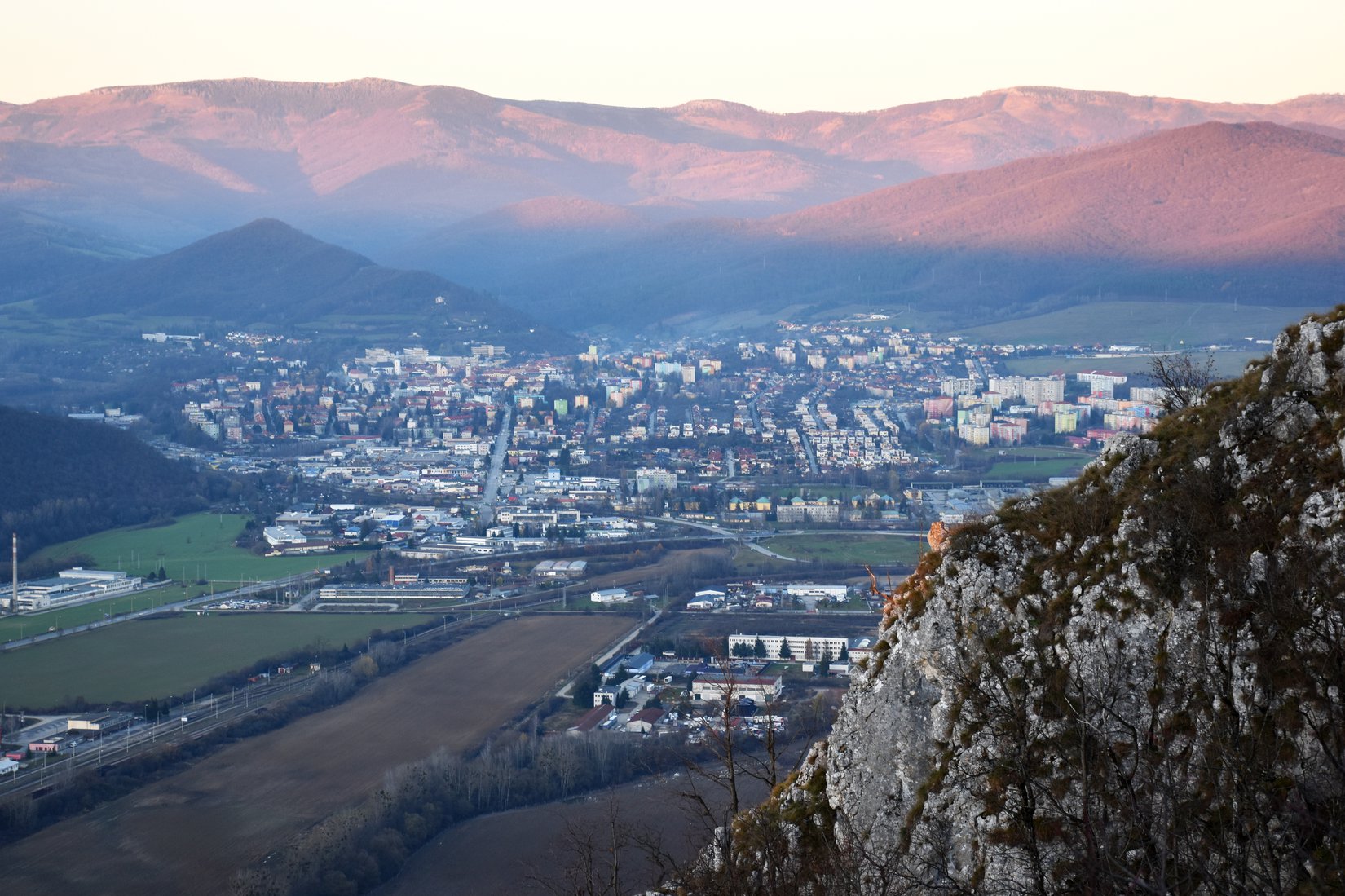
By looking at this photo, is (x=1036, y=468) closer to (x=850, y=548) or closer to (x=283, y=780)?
(x=850, y=548)

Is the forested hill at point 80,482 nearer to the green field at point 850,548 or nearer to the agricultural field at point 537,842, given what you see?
the green field at point 850,548

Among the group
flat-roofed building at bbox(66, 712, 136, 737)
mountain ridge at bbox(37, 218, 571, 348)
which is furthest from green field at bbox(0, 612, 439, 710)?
mountain ridge at bbox(37, 218, 571, 348)

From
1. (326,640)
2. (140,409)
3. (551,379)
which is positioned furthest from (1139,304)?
(326,640)

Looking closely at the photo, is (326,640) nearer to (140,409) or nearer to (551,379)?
(140,409)

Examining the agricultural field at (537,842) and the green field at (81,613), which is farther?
the green field at (81,613)

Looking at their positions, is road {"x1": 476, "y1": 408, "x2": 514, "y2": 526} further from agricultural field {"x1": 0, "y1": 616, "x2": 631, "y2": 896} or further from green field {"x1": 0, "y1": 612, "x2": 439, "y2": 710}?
agricultural field {"x1": 0, "y1": 616, "x2": 631, "y2": 896}

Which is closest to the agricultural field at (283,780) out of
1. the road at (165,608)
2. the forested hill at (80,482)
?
the road at (165,608)
